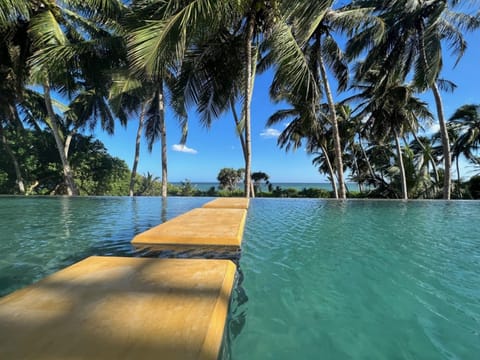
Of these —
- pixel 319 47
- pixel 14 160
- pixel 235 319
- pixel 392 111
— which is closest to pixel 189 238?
pixel 235 319

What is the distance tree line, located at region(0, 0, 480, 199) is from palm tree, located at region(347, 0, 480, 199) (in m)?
0.04

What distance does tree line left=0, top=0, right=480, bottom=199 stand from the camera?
6504 millimetres

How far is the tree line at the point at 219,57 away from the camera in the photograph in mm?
6504

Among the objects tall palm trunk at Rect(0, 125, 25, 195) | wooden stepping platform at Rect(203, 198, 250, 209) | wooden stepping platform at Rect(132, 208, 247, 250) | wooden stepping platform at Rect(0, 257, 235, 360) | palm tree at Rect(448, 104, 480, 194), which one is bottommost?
wooden stepping platform at Rect(0, 257, 235, 360)

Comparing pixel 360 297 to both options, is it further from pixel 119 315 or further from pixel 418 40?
pixel 418 40

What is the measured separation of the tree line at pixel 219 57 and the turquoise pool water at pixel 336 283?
4.21m

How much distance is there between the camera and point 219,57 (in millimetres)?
8953

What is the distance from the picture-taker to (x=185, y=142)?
1222 centimetres

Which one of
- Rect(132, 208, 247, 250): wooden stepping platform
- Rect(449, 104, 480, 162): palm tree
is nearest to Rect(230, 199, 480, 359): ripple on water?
Rect(132, 208, 247, 250): wooden stepping platform

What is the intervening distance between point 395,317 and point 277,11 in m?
8.28

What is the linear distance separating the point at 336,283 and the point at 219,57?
8910 millimetres

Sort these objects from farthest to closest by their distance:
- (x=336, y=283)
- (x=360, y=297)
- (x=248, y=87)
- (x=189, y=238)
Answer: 1. (x=248, y=87)
2. (x=189, y=238)
3. (x=336, y=283)
4. (x=360, y=297)

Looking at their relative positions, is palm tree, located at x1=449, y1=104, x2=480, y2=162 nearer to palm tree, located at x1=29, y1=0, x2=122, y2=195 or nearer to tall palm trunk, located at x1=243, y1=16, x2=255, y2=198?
tall palm trunk, located at x1=243, y1=16, x2=255, y2=198

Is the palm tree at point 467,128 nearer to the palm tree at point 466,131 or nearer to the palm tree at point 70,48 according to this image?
the palm tree at point 466,131
